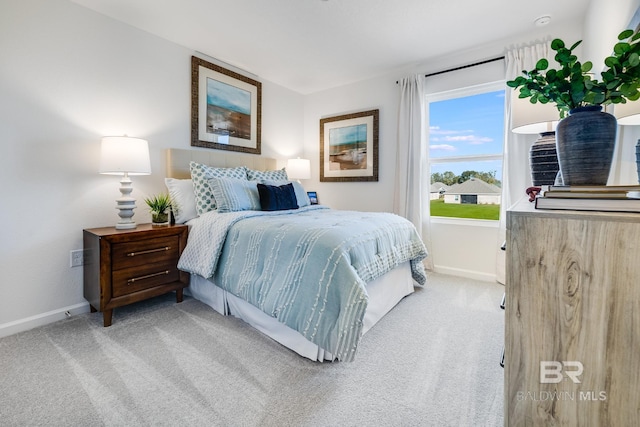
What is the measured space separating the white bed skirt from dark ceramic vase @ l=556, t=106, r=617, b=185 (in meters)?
1.39

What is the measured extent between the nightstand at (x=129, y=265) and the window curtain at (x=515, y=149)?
3.17 m

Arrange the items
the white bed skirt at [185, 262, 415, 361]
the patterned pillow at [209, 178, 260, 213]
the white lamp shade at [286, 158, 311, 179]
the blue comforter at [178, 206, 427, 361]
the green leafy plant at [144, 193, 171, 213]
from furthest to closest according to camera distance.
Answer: the white lamp shade at [286, 158, 311, 179] → the patterned pillow at [209, 178, 260, 213] → the green leafy plant at [144, 193, 171, 213] → the white bed skirt at [185, 262, 415, 361] → the blue comforter at [178, 206, 427, 361]

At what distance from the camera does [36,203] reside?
7.14 ft

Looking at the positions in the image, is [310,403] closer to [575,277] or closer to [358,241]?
[358,241]

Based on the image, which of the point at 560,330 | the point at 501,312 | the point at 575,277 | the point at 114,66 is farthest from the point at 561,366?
the point at 114,66

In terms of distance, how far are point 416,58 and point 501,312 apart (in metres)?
2.85

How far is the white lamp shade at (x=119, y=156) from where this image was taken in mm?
2248

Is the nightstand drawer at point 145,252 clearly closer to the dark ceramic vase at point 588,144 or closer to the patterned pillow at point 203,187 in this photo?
the patterned pillow at point 203,187

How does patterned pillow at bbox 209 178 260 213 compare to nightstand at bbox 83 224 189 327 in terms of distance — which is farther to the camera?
patterned pillow at bbox 209 178 260 213

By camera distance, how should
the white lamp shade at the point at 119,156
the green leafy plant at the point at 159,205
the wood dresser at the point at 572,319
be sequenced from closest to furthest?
the wood dresser at the point at 572,319 < the white lamp shade at the point at 119,156 < the green leafy plant at the point at 159,205

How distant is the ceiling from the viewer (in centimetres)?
240

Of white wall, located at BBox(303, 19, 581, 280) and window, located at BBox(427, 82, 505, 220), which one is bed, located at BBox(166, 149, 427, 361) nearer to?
white wall, located at BBox(303, 19, 581, 280)

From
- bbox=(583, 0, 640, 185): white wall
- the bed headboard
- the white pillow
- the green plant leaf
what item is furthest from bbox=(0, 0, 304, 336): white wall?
bbox=(583, 0, 640, 185): white wall

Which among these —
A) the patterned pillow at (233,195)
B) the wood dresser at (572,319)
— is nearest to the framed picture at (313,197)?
the patterned pillow at (233,195)
